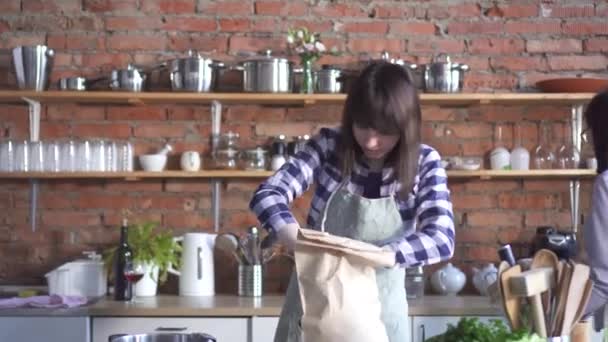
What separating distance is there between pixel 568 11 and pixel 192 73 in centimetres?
171

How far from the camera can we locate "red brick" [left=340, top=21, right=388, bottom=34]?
4.00 metres

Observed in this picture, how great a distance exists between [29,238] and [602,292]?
2.71 meters

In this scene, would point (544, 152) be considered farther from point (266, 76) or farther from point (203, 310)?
point (203, 310)

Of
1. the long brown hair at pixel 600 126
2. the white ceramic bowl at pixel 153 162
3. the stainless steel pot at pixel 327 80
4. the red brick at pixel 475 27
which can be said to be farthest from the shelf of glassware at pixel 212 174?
the long brown hair at pixel 600 126

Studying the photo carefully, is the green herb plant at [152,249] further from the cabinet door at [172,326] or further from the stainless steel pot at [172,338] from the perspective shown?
the stainless steel pot at [172,338]

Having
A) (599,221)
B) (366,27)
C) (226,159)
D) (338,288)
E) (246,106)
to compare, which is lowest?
(338,288)

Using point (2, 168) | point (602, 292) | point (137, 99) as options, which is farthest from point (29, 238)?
point (602, 292)

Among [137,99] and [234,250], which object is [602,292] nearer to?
[234,250]

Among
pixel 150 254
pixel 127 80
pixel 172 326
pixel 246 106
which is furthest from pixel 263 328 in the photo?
pixel 127 80

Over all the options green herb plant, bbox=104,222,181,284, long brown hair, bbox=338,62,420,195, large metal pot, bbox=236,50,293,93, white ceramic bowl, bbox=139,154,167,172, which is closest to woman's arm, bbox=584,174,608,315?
long brown hair, bbox=338,62,420,195

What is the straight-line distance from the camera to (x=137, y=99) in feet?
12.4

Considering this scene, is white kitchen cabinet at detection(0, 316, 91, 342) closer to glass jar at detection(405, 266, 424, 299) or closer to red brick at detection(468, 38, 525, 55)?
glass jar at detection(405, 266, 424, 299)

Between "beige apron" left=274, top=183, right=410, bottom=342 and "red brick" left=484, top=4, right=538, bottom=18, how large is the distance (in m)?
1.93

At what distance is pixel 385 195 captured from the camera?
2.35 m
